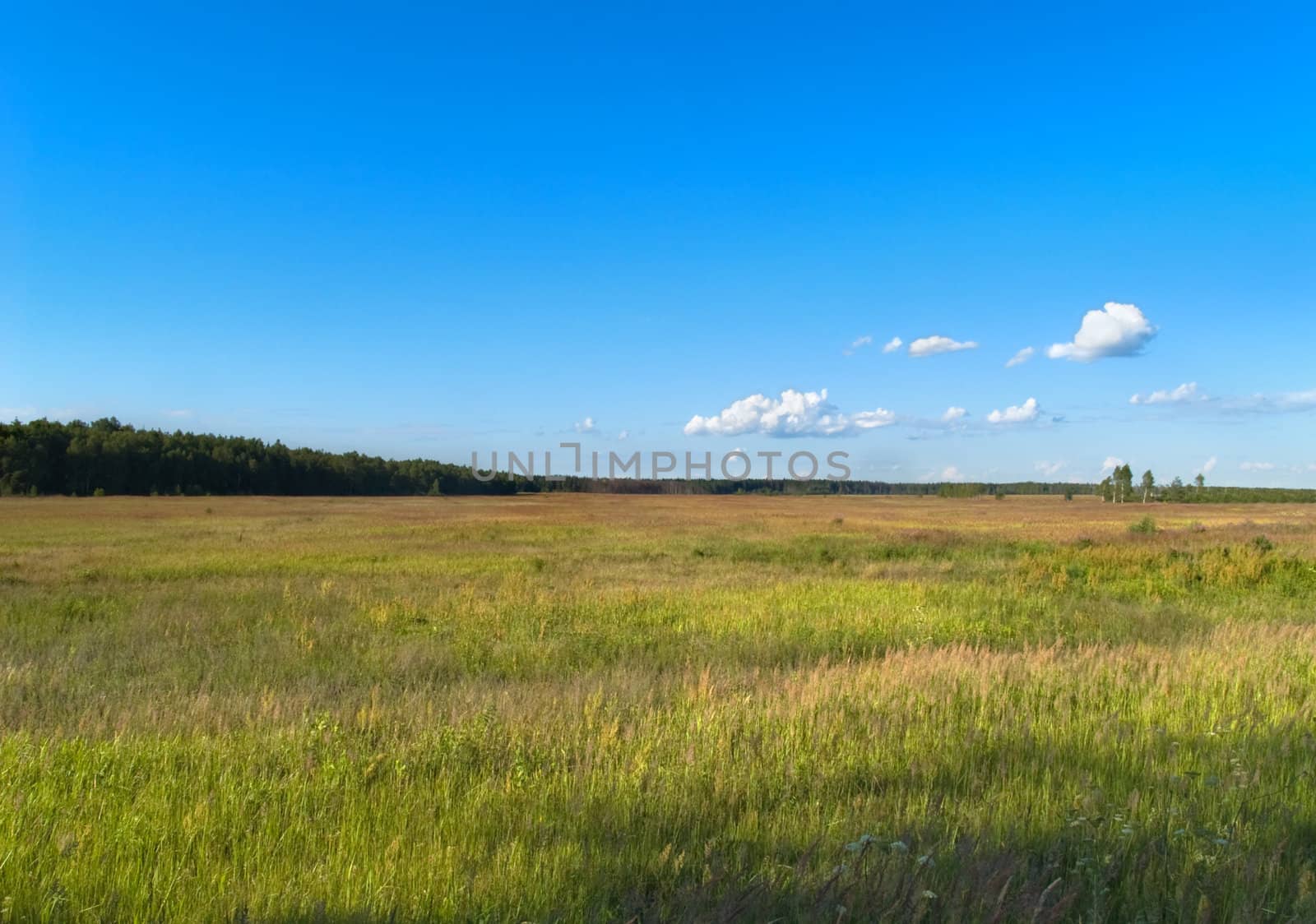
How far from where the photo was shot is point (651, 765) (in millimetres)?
4812

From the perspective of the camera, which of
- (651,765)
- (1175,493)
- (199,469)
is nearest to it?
(651,765)

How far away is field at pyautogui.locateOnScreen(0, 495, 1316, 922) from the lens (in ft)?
10.5

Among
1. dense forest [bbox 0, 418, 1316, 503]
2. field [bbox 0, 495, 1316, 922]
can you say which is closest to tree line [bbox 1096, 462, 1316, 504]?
dense forest [bbox 0, 418, 1316, 503]

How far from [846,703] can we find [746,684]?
4.94ft

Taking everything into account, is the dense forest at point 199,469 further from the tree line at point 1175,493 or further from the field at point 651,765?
the field at point 651,765

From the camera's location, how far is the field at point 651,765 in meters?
3.20

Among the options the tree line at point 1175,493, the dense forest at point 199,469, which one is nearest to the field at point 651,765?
the dense forest at point 199,469

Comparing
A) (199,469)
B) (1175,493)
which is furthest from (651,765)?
(1175,493)

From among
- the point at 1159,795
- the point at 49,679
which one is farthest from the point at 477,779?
the point at 49,679

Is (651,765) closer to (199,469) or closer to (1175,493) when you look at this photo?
(199,469)

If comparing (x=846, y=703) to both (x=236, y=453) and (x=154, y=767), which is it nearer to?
(x=154, y=767)

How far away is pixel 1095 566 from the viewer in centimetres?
2098

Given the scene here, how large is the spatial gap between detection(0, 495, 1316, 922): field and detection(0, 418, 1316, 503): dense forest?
9533 centimetres

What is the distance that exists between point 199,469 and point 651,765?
118 meters
